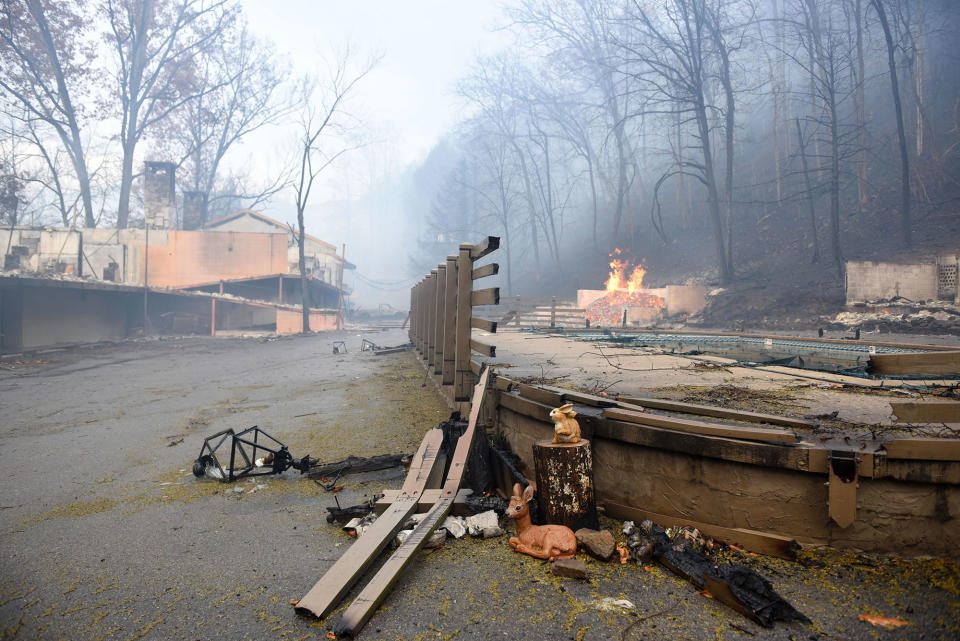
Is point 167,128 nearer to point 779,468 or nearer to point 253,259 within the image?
point 253,259

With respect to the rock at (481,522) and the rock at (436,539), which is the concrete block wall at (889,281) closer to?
the rock at (481,522)

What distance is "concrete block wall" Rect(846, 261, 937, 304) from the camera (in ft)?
44.8

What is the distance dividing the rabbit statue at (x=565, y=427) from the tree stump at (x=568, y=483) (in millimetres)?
35

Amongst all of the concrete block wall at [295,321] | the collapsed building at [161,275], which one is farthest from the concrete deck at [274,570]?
the concrete block wall at [295,321]

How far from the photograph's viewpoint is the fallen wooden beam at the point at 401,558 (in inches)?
88.4

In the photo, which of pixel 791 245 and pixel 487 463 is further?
pixel 791 245

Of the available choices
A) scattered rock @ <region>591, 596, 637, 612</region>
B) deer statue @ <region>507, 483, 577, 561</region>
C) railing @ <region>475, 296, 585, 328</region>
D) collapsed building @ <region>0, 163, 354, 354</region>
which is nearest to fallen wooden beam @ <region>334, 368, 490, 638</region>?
deer statue @ <region>507, 483, 577, 561</region>

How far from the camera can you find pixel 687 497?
288 centimetres

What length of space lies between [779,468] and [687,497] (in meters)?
0.55

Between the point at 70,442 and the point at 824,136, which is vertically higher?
the point at 824,136

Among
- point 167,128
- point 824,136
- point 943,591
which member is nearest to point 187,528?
point 943,591

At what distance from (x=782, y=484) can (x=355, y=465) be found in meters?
3.46

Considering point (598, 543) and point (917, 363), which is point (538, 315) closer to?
point (598, 543)

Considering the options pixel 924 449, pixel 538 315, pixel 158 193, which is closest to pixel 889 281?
pixel 538 315
